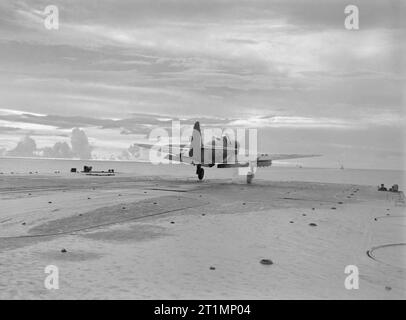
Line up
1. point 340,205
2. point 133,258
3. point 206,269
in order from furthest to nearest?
point 340,205, point 133,258, point 206,269

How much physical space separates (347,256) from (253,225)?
5.53 meters

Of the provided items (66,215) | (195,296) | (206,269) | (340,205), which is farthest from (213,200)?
(195,296)

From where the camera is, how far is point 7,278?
8.46m

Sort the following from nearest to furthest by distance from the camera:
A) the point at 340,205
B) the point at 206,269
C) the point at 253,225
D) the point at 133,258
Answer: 1. the point at 206,269
2. the point at 133,258
3. the point at 253,225
4. the point at 340,205

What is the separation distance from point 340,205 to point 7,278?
22207 millimetres

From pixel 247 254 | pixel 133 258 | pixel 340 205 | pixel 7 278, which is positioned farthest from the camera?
pixel 340 205
